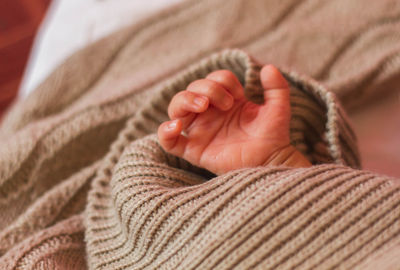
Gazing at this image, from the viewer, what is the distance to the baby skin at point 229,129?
18.6 inches

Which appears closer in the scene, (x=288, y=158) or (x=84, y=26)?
(x=288, y=158)

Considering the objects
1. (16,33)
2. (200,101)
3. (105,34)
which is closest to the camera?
(200,101)

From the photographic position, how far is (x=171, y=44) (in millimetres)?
754

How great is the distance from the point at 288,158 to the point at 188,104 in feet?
0.57

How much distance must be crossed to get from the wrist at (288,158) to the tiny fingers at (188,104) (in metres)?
0.13

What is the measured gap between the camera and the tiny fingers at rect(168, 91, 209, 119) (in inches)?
17.8

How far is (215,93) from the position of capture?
466 mm

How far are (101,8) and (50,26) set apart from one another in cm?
18

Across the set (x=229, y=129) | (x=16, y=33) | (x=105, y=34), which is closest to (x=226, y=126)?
(x=229, y=129)

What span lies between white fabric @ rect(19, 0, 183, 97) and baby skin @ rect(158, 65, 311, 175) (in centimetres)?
42

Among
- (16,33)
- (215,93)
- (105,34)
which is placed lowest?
(215,93)

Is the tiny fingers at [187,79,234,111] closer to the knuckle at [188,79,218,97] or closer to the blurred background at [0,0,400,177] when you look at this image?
the knuckle at [188,79,218,97]

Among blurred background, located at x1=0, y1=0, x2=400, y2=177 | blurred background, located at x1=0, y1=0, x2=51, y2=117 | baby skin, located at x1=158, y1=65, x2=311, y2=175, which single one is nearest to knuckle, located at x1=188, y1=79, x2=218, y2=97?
baby skin, located at x1=158, y1=65, x2=311, y2=175

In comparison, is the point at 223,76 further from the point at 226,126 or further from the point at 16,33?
the point at 16,33
